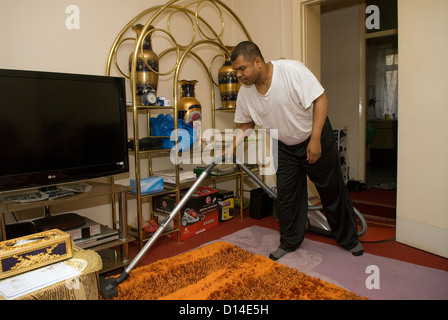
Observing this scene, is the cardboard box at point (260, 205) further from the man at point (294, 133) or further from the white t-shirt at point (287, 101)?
the white t-shirt at point (287, 101)

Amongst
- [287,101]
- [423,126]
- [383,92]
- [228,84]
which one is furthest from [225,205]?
[383,92]

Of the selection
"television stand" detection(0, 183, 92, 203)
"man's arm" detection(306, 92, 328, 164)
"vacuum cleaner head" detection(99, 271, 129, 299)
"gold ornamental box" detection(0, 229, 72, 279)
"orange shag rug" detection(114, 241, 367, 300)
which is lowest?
"orange shag rug" detection(114, 241, 367, 300)

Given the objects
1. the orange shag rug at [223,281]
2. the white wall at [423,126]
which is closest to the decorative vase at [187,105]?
the orange shag rug at [223,281]

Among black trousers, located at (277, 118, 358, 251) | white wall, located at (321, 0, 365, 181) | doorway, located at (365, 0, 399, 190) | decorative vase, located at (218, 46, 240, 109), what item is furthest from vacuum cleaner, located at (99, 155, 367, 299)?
doorway, located at (365, 0, 399, 190)

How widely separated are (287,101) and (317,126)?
0.74 feet

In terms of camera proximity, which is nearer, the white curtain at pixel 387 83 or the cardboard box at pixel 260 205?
the cardboard box at pixel 260 205

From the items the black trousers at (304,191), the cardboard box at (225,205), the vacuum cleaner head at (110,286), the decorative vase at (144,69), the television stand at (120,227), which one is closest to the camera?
the vacuum cleaner head at (110,286)

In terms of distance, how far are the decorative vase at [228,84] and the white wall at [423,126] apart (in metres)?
1.29

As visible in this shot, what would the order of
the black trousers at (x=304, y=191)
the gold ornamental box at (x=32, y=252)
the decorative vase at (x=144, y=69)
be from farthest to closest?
the decorative vase at (x=144, y=69), the black trousers at (x=304, y=191), the gold ornamental box at (x=32, y=252)

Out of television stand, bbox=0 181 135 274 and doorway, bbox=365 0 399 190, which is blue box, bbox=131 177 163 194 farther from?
doorway, bbox=365 0 399 190

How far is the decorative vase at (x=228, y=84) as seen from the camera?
287 centimetres

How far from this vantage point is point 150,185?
226cm

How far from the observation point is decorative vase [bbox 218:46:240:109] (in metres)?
2.87
